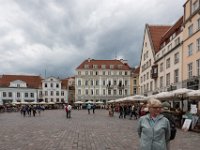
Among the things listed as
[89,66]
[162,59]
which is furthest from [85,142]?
[89,66]

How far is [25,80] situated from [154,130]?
95.4 meters

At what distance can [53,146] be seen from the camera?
1088 cm

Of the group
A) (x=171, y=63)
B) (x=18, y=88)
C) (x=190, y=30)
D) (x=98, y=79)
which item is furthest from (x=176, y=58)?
(x=18, y=88)

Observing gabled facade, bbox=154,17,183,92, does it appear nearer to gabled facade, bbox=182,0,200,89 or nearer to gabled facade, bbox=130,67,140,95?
gabled facade, bbox=182,0,200,89

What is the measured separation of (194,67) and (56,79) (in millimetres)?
69888

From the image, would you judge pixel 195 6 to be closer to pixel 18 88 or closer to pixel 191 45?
pixel 191 45

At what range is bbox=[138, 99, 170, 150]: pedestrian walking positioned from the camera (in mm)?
4603

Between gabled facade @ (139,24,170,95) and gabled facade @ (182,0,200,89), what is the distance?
13.9 meters

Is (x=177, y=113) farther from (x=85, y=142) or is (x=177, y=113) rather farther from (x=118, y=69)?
(x=118, y=69)

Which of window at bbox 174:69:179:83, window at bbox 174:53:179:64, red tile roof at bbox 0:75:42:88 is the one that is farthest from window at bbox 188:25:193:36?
red tile roof at bbox 0:75:42:88

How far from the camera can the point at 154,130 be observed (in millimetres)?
4605

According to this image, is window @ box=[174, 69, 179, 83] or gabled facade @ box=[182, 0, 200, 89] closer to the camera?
gabled facade @ box=[182, 0, 200, 89]

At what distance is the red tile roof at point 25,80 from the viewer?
9262cm

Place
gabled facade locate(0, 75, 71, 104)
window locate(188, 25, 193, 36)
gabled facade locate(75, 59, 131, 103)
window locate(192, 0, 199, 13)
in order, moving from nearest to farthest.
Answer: window locate(192, 0, 199, 13) → window locate(188, 25, 193, 36) → gabled facade locate(75, 59, 131, 103) → gabled facade locate(0, 75, 71, 104)
